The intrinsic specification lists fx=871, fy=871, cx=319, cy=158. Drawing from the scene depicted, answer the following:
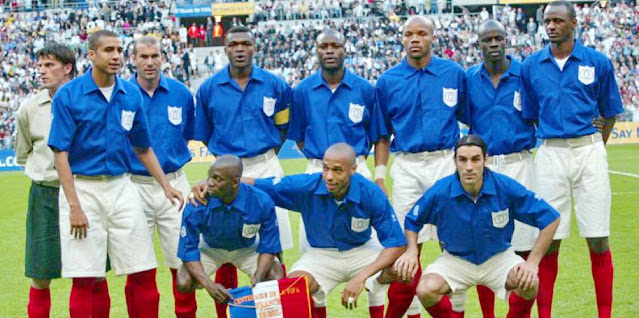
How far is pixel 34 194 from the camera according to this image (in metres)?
6.90

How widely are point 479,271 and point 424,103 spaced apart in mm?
1535

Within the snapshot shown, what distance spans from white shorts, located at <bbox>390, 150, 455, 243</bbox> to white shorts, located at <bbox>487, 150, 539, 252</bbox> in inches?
15.2

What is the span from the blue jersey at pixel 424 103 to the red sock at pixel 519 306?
4.74ft

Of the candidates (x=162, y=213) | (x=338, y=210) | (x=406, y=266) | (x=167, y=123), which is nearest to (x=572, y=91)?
(x=406, y=266)

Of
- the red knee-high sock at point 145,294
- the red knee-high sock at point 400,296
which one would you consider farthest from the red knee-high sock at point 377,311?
the red knee-high sock at point 145,294

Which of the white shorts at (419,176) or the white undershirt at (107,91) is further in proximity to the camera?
the white shorts at (419,176)

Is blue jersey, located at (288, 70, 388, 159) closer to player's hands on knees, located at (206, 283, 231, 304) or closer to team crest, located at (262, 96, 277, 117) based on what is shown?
team crest, located at (262, 96, 277, 117)

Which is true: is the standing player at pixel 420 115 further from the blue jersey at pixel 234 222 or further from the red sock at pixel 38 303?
the red sock at pixel 38 303

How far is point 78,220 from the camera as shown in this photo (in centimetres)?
604

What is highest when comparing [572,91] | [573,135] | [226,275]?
[572,91]

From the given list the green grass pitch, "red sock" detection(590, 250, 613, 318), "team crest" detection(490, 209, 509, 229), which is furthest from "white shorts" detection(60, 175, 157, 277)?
"red sock" detection(590, 250, 613, 318)

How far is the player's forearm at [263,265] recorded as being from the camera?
641 cm

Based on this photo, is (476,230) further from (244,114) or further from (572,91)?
(244,114)

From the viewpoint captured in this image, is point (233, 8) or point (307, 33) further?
point (233, 8)
